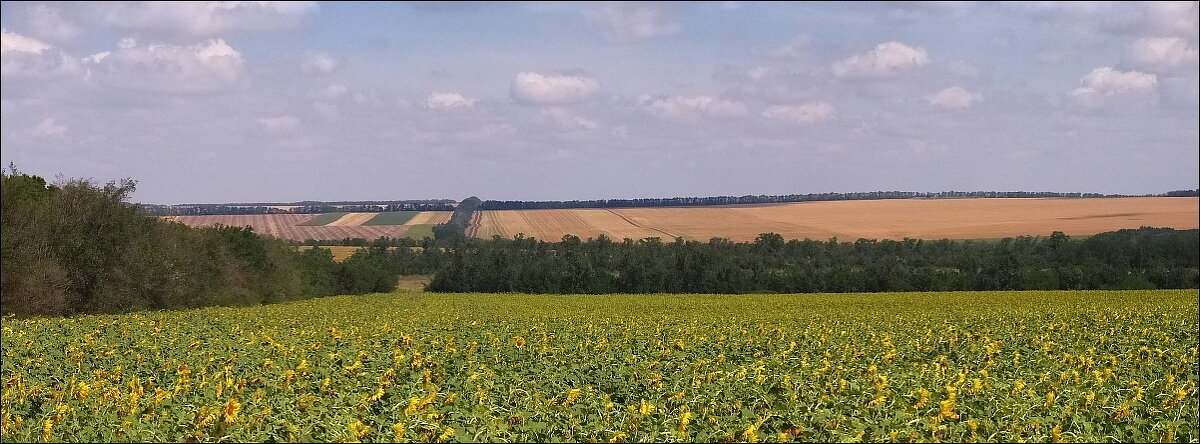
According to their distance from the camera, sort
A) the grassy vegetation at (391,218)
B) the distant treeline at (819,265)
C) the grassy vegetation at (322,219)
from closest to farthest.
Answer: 1. the distant treeline at (819,265)
2. the grassy vegetation at (322,219)
3. the grassy vegetation at (391,218)

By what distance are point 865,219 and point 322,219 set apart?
80.4 metres

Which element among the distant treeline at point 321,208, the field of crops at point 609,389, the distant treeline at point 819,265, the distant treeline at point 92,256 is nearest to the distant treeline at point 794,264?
the distant treeline at point 819,265

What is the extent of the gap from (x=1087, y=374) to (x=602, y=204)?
387 ft

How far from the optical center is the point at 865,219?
79.9 metres

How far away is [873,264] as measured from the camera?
72.0 meters

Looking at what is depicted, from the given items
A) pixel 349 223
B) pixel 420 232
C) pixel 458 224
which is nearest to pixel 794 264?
pixel 458 224

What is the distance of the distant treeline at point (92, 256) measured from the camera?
35.2 meters

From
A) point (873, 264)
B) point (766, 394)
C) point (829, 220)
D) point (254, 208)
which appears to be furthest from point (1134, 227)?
point (254, 208)

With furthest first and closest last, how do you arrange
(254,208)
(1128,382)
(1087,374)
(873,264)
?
(254,208) < (873,264) < (1087,374) < (1128,382)

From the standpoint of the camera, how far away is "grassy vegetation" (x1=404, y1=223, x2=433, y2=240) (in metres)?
112

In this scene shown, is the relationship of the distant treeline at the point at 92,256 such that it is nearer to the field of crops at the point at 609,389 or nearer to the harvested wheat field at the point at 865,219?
the field of crops at the point at 609,389

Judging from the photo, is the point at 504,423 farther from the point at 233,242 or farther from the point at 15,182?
the point at 233,242

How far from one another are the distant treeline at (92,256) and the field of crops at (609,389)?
77.6 feet

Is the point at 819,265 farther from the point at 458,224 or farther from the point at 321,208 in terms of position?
the point at 321,208
